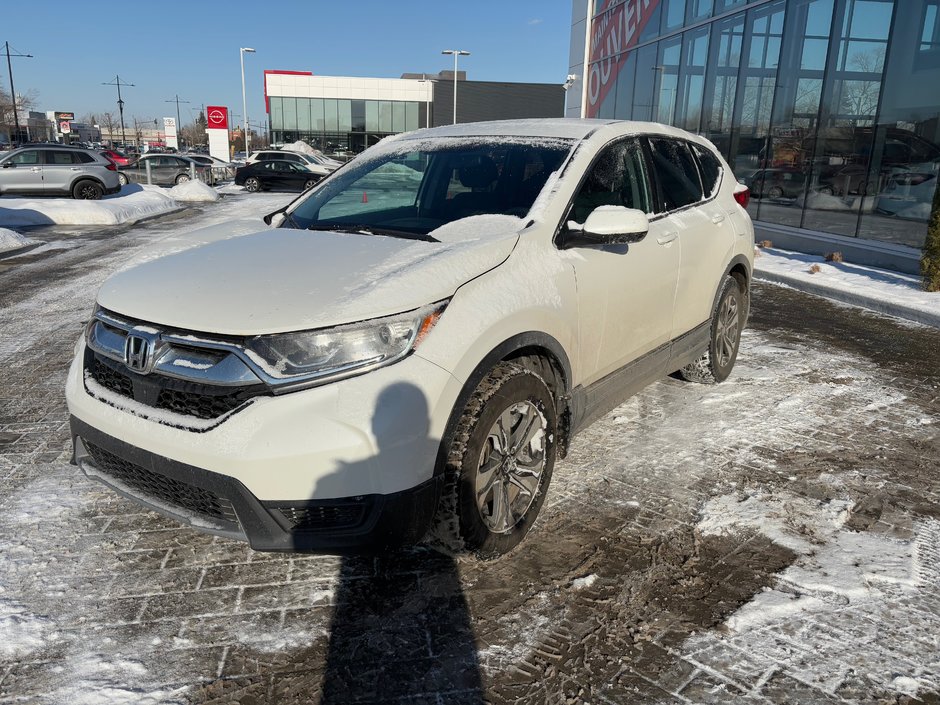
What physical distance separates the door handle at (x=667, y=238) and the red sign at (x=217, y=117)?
4215cm

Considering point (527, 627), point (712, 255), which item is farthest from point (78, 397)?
point (712, 255)

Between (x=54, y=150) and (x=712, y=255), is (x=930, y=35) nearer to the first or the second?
(x=712, y=255)

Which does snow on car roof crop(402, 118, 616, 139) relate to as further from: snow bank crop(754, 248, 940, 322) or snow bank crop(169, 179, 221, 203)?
snow bank crop(169, 179, 221, 203)

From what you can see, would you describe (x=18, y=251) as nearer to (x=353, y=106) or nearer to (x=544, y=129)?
(x=544, y=129)

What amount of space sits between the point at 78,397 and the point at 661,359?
3.02 m

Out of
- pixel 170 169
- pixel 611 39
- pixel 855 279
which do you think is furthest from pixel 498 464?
pixel 170 169

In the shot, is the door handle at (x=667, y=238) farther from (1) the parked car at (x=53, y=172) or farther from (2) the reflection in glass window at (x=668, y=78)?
(1) the parked car at (x=53, y=172)

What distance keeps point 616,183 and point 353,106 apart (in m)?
66.4

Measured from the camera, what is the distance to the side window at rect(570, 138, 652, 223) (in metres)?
3.47

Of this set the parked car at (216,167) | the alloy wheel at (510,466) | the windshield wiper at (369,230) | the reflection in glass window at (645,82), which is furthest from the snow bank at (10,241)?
the parked car at (216,167)

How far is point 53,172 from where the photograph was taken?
20.6 meters

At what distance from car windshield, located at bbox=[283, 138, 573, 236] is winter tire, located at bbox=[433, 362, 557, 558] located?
911 mm

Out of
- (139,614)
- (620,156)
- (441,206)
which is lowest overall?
(139,614)

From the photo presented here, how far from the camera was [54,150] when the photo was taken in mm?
20609
